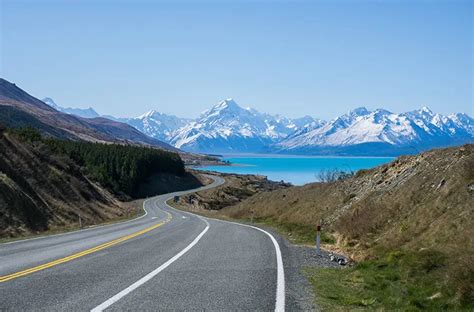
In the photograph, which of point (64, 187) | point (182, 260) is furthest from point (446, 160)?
point (64, 187)

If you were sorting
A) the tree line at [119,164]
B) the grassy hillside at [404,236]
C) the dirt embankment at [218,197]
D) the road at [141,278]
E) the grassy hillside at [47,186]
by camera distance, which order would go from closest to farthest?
1. the road at [141,278]
2. the grassy hillside at [404,236]
3. the grassy hillside at [47,186]
4. the dirt embankment at [218,197]
5. the tree line at [119,164]

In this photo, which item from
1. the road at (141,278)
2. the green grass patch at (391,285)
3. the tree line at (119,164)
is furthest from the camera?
the tree line at (119,164)

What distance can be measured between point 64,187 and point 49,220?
15219mm

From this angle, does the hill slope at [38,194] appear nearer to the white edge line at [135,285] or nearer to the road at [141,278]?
the road at [141,278]

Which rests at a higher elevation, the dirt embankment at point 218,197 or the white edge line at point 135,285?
the white edge line at point 135,285

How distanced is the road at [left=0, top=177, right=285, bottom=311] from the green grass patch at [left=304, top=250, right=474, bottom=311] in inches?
39.9

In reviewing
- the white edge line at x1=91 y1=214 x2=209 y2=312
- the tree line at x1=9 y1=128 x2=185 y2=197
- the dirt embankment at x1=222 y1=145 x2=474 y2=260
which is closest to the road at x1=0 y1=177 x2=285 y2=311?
the white edge line at x1=91 y1=214 x2=209 y2=312

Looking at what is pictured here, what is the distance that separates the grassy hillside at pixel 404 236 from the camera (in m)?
8.87

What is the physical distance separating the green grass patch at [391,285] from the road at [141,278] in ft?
3.32

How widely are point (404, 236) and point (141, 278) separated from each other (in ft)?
26.5

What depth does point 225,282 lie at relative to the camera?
401 inches

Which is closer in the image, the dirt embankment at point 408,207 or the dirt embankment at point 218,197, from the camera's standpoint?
the dirt embankment at point 408,207

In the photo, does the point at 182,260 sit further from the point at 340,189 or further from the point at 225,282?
the point at 340,189

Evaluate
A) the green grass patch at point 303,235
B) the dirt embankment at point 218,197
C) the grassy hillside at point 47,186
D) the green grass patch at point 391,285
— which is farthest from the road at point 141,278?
the dirt embankment at point 218,197
